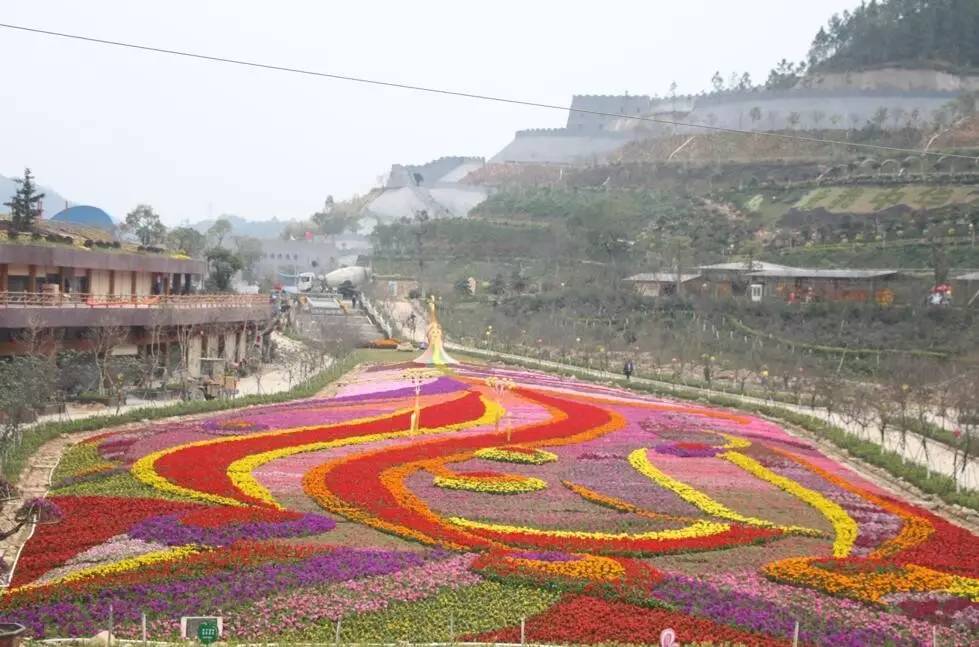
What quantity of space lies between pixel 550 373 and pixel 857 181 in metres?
43.4

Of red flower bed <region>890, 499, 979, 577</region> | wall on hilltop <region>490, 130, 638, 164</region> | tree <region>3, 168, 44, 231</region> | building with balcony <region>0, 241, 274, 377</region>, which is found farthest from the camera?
wall on hilltop <region>490, 130, 638, 164</region>


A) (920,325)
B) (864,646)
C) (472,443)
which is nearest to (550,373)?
(920,325)

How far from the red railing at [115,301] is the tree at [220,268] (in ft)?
40.9

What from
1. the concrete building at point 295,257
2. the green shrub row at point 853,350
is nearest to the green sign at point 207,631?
the green shrub row at point 853,350

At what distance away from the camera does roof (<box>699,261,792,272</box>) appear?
6165 cm

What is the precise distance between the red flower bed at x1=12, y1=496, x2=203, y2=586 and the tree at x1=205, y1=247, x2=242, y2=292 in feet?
139

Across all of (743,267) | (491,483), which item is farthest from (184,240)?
(491,483)

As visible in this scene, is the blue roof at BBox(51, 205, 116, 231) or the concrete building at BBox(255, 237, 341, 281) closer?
the blue roof at BBox(51, 205, 116, 231)

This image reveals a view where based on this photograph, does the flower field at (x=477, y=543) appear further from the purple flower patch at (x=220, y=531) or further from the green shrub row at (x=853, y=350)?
the green shrub row at (x=853, y=350)

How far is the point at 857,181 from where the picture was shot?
258 ft

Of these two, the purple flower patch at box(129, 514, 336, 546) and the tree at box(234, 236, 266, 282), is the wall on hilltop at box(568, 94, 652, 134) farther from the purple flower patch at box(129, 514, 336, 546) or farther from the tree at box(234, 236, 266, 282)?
the purple flower patch at box(129, 514, 336, 546)

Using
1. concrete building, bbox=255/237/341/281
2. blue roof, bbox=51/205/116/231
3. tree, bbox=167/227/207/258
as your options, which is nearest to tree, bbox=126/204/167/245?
tree, bbox=167/227/207/258

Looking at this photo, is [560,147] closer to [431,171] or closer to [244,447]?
[431,171]

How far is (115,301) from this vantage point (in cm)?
3519
